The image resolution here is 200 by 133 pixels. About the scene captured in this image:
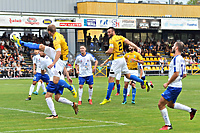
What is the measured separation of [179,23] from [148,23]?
4780mm

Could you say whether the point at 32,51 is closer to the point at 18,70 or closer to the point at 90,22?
the point at 18,70

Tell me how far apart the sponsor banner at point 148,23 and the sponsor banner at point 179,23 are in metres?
0.76

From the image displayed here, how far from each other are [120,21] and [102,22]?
257cm

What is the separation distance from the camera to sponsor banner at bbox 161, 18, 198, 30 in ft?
159

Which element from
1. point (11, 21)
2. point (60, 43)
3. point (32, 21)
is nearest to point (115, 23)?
point (32, 21)

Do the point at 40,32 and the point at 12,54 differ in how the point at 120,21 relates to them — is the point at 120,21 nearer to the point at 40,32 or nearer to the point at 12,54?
the point at 40,32

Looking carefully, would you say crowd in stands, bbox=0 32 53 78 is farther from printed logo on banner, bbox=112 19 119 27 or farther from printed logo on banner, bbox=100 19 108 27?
printed logo on banner, bbox=112 19 119 27

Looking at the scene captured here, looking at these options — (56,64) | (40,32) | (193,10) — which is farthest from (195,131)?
(193,10)

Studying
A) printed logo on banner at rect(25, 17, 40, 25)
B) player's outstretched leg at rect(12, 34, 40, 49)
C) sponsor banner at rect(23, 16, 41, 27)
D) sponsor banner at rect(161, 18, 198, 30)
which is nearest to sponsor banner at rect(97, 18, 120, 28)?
sponsor banner at rect(161, 18, 198, 30)

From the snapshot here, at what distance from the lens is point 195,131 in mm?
8422

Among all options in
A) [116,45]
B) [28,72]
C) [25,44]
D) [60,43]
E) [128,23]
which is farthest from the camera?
[128,23]

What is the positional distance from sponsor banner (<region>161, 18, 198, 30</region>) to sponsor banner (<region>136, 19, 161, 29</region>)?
2.49 ft

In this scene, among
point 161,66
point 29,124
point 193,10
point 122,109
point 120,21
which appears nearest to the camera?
point 29,124

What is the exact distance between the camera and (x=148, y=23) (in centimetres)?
4744
